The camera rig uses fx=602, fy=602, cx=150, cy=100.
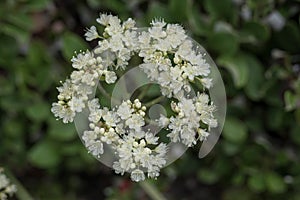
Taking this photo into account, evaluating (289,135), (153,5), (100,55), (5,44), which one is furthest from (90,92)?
(289,135)

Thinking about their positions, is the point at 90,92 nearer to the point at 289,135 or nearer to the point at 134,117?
the point at 134,117

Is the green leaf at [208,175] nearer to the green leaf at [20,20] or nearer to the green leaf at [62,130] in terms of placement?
the green leaf at [62,130]

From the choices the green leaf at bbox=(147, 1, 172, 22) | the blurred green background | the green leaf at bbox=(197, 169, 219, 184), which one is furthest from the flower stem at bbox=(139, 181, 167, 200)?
the green leaf at bbox=(147, 1, 172, 22)

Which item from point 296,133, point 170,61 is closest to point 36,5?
point 170,61

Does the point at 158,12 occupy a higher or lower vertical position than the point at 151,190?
higher

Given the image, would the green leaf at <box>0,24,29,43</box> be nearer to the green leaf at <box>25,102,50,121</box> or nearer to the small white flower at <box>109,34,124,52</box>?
the green leaf at <box>25,102,50,121</box>

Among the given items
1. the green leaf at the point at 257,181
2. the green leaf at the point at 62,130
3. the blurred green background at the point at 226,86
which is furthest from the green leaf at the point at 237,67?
the green leaf at the point at 62,130

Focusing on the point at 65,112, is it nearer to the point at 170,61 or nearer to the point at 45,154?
the point at 170,61
